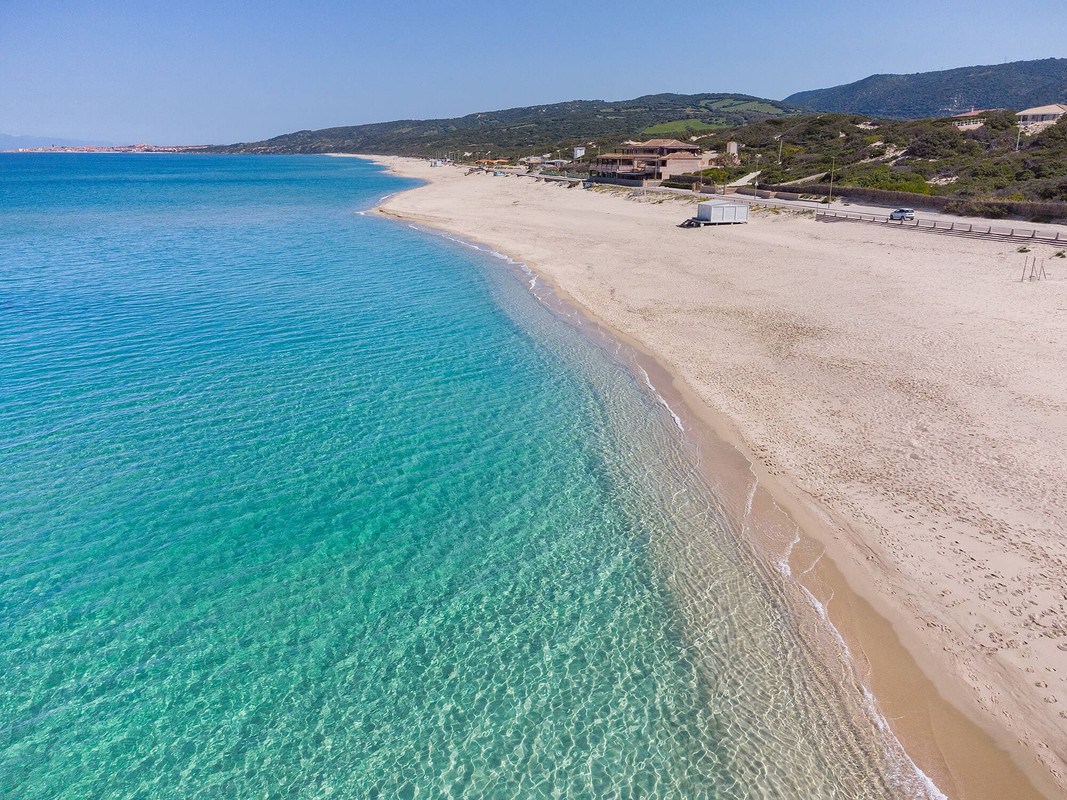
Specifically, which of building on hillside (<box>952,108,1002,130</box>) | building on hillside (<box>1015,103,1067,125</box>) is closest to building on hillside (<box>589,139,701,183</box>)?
building on hillside (<box>952,108,1002,130</box>)

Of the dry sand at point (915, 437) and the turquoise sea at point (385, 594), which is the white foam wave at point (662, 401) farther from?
the dry sand at point (915, 437)

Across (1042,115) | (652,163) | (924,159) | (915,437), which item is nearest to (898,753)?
(915,437)

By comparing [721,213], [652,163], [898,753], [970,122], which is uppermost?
[970,122]

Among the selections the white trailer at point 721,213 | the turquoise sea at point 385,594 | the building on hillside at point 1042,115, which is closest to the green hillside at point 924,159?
the building on hillside at point 1042,115

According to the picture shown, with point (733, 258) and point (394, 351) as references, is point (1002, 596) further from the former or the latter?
point (733, 258)

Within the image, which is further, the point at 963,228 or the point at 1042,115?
the point at 1042,115

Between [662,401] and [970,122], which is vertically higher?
[970,122]

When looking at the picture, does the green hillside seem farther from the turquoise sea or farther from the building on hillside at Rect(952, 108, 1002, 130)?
the turquoise sea

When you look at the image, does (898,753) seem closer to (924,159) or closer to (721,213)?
(721,213)
